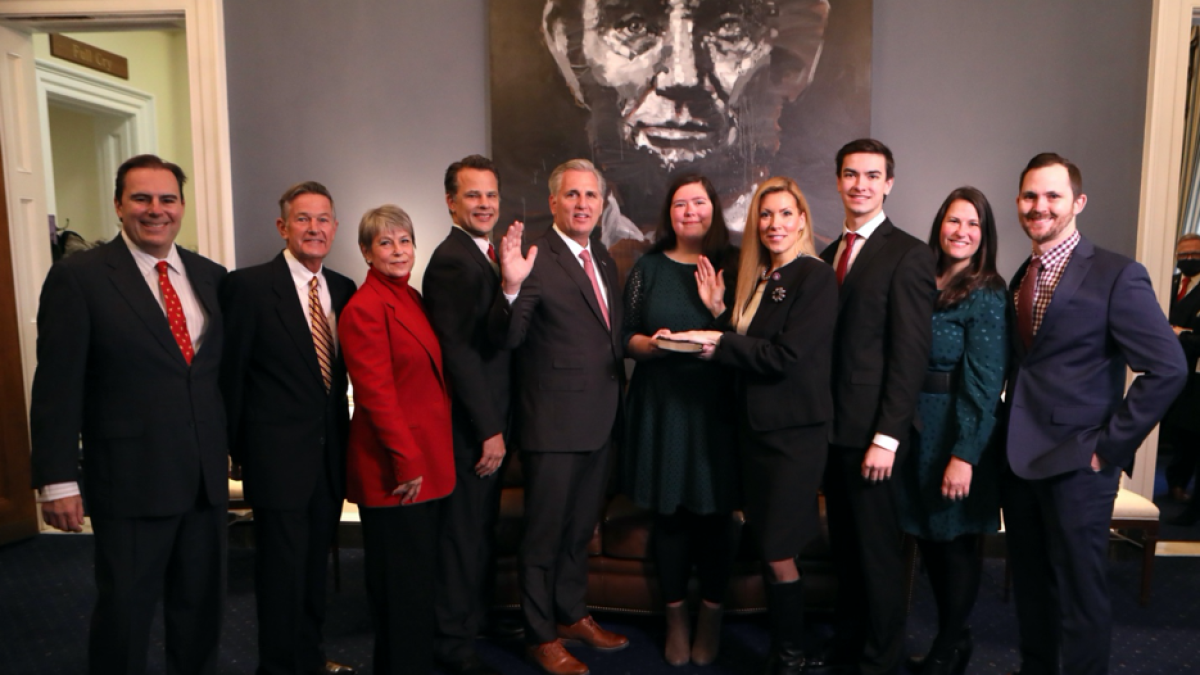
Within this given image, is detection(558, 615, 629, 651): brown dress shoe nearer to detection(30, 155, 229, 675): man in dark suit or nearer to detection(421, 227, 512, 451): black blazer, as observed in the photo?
detection(421, 227, 512, 451): black blazer

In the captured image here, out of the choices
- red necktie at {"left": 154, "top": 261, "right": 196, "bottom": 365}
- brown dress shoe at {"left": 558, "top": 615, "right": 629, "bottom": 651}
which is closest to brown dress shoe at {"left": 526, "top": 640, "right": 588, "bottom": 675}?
brown dress shoe at {"left": 558, "top": 615, "right": 629, "bottom": 651}

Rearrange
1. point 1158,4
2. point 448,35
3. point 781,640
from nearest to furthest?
point 781,640 → point 1158,4 → point 448,35

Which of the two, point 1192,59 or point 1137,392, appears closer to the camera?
point 1137,392

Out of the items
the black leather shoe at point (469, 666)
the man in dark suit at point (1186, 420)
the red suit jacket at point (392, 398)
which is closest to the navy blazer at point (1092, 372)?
the red suit jacket at point (392, 398)

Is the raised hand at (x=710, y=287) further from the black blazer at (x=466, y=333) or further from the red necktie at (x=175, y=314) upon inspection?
the red necktie at (x=175, y=314)

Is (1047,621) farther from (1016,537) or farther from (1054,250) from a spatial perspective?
(1054,250)

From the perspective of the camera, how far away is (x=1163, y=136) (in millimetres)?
3719

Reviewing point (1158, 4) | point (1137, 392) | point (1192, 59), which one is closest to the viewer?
point (1137, 392)

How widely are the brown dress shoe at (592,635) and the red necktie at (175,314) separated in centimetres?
166

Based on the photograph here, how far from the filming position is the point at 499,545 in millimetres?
2996

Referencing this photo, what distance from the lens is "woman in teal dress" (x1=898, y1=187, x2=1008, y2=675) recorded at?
229 cm

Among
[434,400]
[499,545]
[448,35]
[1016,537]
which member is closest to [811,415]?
[1016,537]

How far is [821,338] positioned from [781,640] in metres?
1.03

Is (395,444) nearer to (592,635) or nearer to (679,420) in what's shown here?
(679,420)
